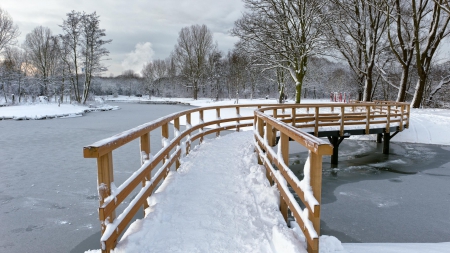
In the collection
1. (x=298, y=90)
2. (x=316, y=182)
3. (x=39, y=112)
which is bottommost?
(x=39, y=112)

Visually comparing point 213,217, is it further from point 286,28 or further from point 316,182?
point 286,28

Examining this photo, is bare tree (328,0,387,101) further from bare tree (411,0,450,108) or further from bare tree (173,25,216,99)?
bare tree (173,25,216,99)

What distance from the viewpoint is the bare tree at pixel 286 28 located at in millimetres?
19094

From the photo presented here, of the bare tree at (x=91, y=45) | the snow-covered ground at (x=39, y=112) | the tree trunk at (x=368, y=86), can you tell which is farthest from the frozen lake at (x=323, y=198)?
the bare tree at (x=91, y=45)

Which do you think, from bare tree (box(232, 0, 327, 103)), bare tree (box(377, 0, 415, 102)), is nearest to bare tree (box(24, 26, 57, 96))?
bare tree (box(232, 0, 327, 103))

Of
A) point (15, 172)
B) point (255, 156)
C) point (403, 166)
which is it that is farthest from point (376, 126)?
point (15, 172)

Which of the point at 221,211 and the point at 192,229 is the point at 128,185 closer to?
the point at 192,229

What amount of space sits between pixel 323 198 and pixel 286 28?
16.0 metres

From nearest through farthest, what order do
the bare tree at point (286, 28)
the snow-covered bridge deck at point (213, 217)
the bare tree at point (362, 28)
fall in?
the snow-covered bridge deck at point (213, 217) → the bare tree at point (286, 28) → the bare tree at point (362, 28)

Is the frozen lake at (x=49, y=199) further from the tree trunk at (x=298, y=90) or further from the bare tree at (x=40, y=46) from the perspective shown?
the bare tree at (x=40, y=46)

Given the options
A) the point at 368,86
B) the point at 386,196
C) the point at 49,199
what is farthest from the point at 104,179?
the point at 368,86

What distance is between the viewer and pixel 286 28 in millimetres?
20031

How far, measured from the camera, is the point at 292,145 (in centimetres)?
1308

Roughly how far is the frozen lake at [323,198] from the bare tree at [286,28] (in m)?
10.3
